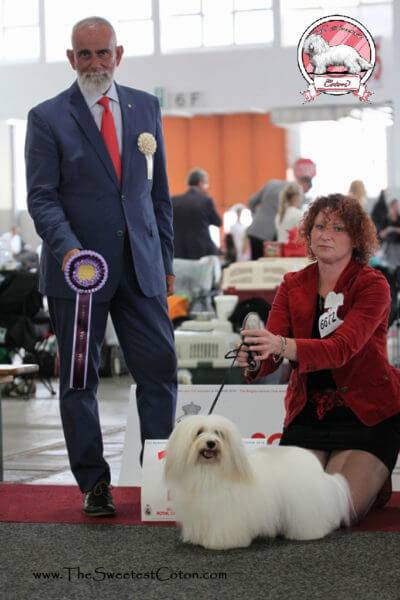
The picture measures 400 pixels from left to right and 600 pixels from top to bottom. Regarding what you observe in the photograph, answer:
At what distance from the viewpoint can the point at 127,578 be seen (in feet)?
7.88

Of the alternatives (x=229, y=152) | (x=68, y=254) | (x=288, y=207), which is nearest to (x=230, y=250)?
(x=288, y=207)

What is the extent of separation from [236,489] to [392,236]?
9006mm

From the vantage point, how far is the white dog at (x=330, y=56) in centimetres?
416

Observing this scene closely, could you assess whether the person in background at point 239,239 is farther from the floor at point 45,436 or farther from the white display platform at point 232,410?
the white display platform at point 232,410

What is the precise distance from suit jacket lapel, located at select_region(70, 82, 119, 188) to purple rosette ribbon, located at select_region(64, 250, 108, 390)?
26 centimetres

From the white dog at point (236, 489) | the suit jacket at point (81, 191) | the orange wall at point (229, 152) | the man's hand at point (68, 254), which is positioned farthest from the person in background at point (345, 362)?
the orange wall at point (229, 152)

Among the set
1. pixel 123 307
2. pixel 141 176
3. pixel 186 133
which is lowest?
pixel 123 307

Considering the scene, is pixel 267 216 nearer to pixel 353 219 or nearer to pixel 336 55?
pixel 336 55

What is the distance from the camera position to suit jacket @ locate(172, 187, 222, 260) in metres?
9.18

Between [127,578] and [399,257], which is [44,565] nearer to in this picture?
[127,578]

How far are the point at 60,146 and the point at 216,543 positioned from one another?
46.6 inches

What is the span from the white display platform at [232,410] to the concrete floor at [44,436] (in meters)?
0.31

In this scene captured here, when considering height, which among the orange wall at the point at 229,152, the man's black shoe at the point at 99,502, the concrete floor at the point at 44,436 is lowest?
the concrete floor at the point at 44,436

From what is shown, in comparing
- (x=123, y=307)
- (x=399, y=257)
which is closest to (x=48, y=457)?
(x=123, y=307)
